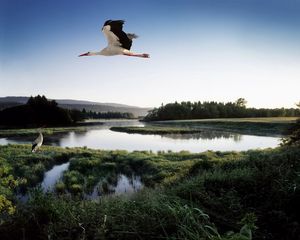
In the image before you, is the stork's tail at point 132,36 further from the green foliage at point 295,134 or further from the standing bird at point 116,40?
the green foliage at point 295,134

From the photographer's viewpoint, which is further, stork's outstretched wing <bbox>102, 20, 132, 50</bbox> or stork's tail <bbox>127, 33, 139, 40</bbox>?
stork's tail <bbox>127, 33, 139, 40</bbox>

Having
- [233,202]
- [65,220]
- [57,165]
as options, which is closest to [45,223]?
[65,220]

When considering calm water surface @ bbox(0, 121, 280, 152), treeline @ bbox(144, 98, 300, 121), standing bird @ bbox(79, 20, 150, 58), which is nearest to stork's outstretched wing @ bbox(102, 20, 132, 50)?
standing bird @ bbox(79, 20, 150, 58)

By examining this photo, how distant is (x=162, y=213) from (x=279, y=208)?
2.73 m

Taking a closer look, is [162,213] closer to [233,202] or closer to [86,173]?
[233,202]

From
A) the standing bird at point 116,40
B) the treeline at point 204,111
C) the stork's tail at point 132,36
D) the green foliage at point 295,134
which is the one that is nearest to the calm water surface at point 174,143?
the green foliage at point 295,134

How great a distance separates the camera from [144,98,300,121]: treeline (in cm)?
10825

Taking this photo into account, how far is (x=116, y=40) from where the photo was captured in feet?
17.0

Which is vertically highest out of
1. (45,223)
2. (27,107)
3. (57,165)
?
(27,107)

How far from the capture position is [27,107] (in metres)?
38.7

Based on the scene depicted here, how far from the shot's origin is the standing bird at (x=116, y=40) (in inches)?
192

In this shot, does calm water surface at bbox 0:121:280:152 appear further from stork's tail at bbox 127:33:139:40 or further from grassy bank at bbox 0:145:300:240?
stork's tail at bbox 127:33:139:40

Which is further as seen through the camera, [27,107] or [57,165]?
[27,107]

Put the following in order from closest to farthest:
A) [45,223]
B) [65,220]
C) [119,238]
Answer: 1. [119,238]
2. [65,220]
3. [45,223]
